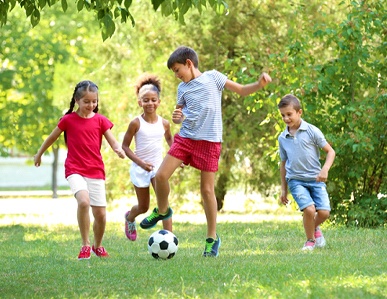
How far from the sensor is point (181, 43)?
59.7ft

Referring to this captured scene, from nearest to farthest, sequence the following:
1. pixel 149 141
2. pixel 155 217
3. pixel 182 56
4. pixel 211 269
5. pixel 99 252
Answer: pixel 211 269, pixel 182 56, pixel 99 252, pixel 155 217, pixel 149 141

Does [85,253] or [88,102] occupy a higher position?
[88,102]

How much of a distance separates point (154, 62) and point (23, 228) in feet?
19.8

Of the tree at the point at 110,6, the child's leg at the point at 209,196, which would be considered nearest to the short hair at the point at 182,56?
the child's leg at the point at 209,196

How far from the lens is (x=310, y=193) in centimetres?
886

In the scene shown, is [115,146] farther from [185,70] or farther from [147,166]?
[147,166]

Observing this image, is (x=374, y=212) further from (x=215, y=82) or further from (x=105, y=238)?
(x=215, y=82)

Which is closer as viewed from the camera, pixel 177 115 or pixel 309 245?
pixel 177 115

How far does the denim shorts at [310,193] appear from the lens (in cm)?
865

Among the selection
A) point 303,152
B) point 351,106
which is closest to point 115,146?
point 303,152

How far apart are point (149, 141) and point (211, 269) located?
124 inches

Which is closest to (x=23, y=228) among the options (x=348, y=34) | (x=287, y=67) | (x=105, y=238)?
(x=105, y=238)

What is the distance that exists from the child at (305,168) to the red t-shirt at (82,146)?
1.93 meters

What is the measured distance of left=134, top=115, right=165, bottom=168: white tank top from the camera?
983cm
